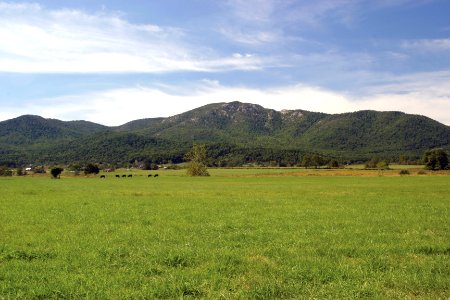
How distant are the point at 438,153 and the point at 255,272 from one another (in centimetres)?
13840

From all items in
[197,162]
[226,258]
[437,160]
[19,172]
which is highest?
[197,162]

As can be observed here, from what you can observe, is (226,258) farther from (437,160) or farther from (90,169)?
(90,169)

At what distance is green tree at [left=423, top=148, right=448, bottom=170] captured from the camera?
5118 inches

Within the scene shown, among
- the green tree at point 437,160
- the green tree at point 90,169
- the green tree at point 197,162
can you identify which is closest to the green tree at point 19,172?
the green tree at point 90,169

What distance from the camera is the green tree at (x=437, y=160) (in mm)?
130000

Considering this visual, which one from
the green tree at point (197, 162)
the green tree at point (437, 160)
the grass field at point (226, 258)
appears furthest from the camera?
the green tree at point (197, 162)

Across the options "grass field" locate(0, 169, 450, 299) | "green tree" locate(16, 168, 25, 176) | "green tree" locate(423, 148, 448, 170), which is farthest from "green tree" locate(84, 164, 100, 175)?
"grass field" locate(0, 169, 450, 299)

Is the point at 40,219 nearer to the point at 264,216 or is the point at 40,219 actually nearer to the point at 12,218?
the point at 12,218

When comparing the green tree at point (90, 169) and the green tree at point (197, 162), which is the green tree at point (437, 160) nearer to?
the green tree at point (197, 162)

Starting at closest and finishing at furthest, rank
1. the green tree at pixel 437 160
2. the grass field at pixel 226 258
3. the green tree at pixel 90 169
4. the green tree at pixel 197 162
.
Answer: the grass field at pixel 226 258
the green tree at pixel 437 160
the green tree at pixel 197 162
the green tree at pixel 90 169

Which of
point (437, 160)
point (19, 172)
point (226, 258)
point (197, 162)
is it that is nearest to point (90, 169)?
point (19, 172)

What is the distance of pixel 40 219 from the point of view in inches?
944

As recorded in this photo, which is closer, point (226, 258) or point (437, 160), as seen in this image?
point (226, 258)

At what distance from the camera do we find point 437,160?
428 ft
